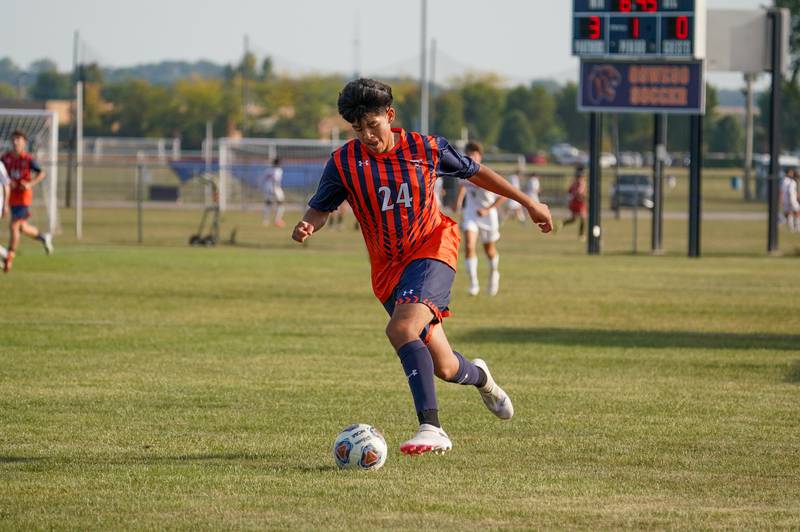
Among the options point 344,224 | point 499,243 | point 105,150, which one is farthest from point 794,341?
point 105,150

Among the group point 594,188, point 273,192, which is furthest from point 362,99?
point 273,192

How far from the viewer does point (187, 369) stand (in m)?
11.8

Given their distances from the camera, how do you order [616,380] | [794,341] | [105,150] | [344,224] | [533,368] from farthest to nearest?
[105,150] → [344,224] → [794,341] → [533,368] → [616,380]

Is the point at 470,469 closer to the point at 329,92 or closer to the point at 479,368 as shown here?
the point at 479,368

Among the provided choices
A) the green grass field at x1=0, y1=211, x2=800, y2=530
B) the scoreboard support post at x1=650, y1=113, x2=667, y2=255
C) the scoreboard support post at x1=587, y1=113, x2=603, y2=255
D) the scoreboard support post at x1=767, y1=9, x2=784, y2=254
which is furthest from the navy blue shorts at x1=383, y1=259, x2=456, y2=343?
the scoreboard support post at x1=767, y1=9, x2=784, y2=254

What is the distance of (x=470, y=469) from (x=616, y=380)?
4375 millimetres

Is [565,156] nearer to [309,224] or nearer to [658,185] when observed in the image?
[658,185]

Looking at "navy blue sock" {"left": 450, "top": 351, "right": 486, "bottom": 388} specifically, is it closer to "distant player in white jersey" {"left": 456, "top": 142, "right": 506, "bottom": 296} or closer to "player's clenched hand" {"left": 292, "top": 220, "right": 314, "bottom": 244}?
"player's clenched hand" {"left": 292, "top": 220, "right": 314, "bottom": 244}

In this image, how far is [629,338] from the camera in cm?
1478

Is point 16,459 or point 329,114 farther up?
point 329,114

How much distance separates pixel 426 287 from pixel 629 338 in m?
7.66

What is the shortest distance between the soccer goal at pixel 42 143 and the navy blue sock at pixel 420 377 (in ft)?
88.9

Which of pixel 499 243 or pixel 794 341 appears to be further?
pixel 499 243

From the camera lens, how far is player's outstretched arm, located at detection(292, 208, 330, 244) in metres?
7.57
